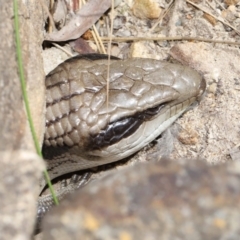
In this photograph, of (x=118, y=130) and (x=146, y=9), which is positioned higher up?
(x=146, y=9)

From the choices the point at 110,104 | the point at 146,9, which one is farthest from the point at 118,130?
the point at 146,9

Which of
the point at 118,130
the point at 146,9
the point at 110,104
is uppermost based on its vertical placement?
the point at 146,9

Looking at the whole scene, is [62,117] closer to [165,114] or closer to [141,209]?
[165,114]

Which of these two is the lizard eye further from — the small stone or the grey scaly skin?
the small stone

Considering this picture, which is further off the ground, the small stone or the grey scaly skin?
the small stone

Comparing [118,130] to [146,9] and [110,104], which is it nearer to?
[110,104]

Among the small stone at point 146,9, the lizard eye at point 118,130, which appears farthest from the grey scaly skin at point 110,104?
the small stone at point 146,9

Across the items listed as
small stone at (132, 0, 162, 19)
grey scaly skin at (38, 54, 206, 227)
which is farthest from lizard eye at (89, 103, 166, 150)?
small stone at (132, 0, 162, 19)

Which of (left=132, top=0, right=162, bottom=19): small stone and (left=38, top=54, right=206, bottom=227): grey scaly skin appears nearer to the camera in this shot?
(left=38, top=54, right=206, bottom=227): grey scaly skin
